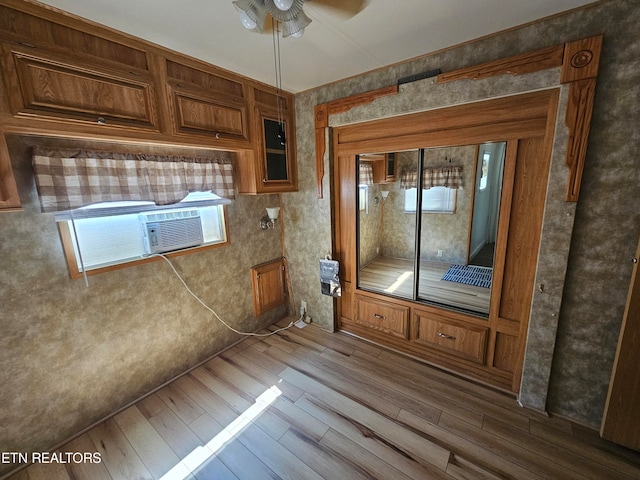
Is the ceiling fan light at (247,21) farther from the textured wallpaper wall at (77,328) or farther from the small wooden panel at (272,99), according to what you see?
the textured wallpaper wall at (77,328)

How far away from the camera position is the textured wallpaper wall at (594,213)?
1.40 meters

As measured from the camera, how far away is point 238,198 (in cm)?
262

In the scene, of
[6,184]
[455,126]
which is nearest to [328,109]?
[455,126]

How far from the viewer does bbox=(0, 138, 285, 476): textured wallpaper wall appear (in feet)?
4.94

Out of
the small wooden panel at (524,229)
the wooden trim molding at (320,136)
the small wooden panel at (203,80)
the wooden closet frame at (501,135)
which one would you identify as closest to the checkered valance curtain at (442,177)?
the wooden closet frame at (501,135)

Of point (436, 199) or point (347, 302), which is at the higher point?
point (436, 199)

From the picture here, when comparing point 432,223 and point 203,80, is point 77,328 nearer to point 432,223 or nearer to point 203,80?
point 203,80

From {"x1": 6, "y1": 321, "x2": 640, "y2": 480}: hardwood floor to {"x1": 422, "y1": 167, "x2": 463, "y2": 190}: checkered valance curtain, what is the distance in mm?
1642

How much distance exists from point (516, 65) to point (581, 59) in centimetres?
30

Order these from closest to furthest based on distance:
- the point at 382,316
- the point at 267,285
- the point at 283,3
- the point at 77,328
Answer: the point at 283,3 → the point at 77,328 → the point at 382,316 → the point at 267,285

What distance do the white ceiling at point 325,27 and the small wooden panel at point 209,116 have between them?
0.29 m

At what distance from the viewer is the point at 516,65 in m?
1.62

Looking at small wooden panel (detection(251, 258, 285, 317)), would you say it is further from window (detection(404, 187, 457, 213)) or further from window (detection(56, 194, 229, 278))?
window (detection(404, 187, 457, 213))

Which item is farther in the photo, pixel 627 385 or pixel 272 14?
pixel 627 385
